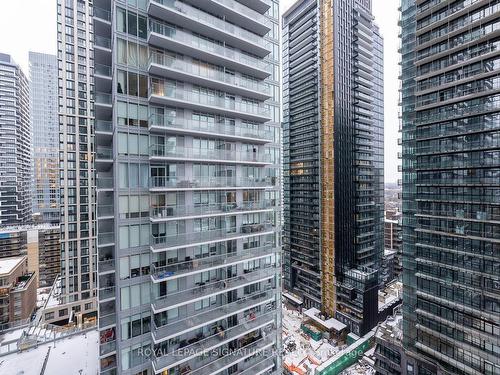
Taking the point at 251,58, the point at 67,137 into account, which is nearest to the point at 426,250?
the point at 251,58

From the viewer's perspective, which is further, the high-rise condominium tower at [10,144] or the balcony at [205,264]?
the high-rise condominium tower at [10,144]

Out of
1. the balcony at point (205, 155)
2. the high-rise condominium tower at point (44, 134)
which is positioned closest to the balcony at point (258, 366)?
the balcony at point (205, 155)

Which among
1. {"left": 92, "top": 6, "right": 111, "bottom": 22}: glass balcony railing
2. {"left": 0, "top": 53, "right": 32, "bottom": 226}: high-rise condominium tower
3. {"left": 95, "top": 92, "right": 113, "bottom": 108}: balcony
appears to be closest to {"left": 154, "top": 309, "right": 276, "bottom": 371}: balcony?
{"left": 95, "top": 92, "right": 113, "bottom": 108}: balcony

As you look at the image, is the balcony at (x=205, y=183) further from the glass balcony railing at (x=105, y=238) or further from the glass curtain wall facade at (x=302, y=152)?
the glass curtain wall facade at (x=302, y=152)

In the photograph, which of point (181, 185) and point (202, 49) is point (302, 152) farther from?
point (181, 185)

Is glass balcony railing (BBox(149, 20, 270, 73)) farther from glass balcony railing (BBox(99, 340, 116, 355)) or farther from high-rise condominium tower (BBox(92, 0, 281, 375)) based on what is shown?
glass balcony railing (BBox(99, 340, 116, 355))
